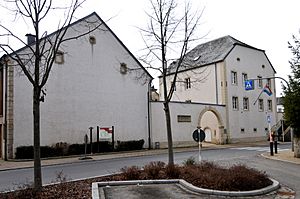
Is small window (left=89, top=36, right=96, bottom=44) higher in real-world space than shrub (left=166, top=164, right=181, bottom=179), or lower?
higher

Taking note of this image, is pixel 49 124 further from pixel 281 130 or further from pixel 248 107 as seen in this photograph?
pixel 281 130

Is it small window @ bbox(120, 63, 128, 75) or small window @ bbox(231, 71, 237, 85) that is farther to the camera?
small window @ bbox(231, 71, 237, 85)

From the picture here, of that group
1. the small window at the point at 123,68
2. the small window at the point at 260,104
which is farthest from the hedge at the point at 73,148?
the small window at the point at 260,104

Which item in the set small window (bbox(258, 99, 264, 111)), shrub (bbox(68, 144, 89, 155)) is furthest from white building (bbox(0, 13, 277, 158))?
small window (bbox(258, 99, 264, 111))

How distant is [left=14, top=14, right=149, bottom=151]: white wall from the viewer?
77.2 ft

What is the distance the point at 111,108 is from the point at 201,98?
614 inches

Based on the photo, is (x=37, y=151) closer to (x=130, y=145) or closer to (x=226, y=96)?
(x=130, y=145)

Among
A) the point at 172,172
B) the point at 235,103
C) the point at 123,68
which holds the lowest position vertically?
the point at 172,172

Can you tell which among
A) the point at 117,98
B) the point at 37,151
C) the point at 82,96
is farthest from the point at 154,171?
the point at 117,98

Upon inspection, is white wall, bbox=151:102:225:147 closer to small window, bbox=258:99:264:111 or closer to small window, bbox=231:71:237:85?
small window, bbox=231:71:237:85

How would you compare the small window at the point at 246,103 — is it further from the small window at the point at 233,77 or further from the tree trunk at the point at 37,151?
the tree trunk at the point at 37,151

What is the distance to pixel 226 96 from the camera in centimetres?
3812

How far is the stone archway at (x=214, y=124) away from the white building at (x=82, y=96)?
30.9 ft

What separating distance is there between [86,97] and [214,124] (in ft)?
57.9
